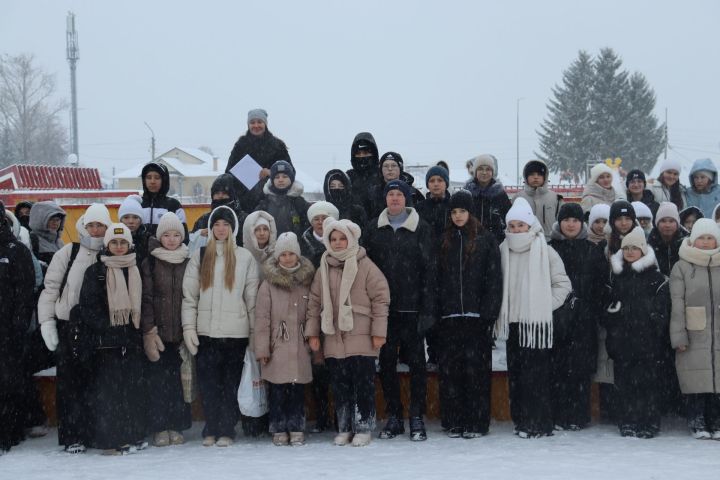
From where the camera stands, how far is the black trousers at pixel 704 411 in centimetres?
661

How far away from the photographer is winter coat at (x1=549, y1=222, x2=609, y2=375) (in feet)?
22.2

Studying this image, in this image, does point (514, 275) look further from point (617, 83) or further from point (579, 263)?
point (617, 83)

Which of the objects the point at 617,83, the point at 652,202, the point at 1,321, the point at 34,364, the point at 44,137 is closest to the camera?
the point at 1,321

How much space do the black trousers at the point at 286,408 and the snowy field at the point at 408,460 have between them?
0.64 ft

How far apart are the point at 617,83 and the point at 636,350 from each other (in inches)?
2426

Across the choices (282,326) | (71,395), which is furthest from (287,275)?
(71,395)

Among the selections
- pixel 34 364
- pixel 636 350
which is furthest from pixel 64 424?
pixel 636 350

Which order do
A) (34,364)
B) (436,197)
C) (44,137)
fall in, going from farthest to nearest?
(44,137) → (436,197) → (34,364)

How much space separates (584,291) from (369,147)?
273cm

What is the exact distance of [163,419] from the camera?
22.1ft

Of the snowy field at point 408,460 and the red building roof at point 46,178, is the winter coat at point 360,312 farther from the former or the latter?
the red building roof at point 46,178

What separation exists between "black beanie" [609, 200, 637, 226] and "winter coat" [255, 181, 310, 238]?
290 centimetres

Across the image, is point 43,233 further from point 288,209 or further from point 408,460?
point 408,460

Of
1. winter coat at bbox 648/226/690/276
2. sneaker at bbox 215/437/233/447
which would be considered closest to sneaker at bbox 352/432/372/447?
sneaker at bbox 215/437/233/447
